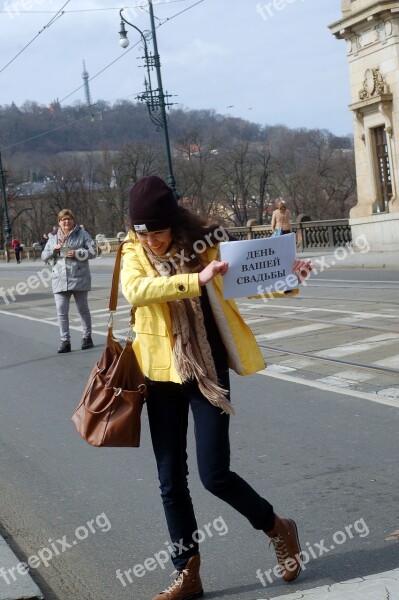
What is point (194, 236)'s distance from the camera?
4344 millimetres

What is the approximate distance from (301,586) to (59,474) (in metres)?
2.80

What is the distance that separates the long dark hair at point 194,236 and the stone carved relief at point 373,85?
96.1 ft

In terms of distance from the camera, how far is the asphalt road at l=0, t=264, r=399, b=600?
4742mm

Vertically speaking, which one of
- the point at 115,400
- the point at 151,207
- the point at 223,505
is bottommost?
the point at 223,505

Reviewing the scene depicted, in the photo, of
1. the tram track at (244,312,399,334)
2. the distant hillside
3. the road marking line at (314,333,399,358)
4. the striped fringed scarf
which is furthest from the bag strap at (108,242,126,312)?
the distant hillside

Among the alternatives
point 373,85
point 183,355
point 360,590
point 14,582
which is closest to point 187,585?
point 360,590

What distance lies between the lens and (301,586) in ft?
14.5

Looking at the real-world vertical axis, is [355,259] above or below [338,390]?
below

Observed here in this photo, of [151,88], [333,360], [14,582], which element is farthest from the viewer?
[151,88]

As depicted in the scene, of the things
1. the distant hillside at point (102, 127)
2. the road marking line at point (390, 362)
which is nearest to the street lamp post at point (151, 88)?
the distant hillside at point (102, 127)

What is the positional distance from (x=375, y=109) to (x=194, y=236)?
2974 cm

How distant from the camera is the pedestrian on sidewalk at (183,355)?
4258 mm

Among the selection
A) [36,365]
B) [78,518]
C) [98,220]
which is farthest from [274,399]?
[98,220]

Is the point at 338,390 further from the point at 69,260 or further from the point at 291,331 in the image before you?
the point at 69,260
